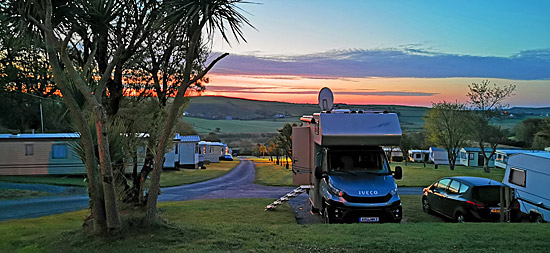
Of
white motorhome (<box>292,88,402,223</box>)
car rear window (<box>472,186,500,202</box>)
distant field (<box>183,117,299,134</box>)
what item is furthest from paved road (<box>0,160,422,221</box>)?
distant field (<box>183,117,299,134</box>)

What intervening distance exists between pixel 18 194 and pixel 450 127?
39.5 meters

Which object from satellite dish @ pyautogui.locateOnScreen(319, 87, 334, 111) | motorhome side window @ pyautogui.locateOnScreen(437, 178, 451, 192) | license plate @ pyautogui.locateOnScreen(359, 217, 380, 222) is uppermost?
satellite dish @ pyautogui.locateOnScreen(319, 87, 334, 111)

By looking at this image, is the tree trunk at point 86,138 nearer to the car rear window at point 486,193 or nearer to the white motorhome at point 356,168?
the white motorhome at point 356,168

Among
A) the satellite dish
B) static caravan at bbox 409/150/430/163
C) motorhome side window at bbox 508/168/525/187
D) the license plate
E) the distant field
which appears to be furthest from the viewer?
the distant field

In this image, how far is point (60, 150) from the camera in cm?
2719

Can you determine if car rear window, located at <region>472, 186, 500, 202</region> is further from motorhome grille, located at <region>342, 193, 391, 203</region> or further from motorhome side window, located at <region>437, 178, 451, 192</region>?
motorhome grille, located at <region>342, 193, 391, 203</region>

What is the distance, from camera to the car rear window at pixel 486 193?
11469mm

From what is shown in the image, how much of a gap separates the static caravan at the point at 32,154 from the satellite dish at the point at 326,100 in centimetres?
1947

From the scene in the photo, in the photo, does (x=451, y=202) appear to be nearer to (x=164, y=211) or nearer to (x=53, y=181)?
(x=164, y=211)

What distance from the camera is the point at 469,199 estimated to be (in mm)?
11570

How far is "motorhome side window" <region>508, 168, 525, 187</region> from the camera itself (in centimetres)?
1255

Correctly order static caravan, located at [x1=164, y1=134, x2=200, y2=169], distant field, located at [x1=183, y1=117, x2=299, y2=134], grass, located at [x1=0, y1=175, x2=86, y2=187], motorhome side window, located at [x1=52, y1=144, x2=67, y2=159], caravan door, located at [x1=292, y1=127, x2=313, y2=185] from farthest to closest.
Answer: distant field, located at [x1=183, y1=117, x2=299, y2=134]
static caravan, located at [x1=164, y1=134, x2=200, y2=169]
motorhome side window, located at [x1=52, y1=144, x2=67, y2=159]
grass, located at [x1=0, y1=175, x2=86, y2=187]
caravan door, located at [x1=292, y1=127, x2=313, y2=185]

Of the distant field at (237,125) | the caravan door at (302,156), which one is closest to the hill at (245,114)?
the distant field at (237,125)

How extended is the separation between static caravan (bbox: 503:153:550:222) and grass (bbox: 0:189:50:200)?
2027 centimetres
